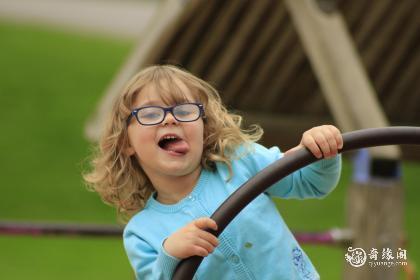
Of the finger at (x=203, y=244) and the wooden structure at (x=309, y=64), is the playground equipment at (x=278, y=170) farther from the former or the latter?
the wooden structure at (x=309, y=64)

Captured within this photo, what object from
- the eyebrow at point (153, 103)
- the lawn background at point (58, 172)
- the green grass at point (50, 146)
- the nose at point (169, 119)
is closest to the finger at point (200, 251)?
the nose at point (169, 119)

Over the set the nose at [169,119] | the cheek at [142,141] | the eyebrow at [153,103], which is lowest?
the cheek at [142,141]

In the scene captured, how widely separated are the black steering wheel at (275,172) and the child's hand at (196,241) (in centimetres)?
1

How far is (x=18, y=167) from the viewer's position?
31.4 feet

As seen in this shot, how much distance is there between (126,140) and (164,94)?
0.19 meters

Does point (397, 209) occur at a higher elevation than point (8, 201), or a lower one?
higher

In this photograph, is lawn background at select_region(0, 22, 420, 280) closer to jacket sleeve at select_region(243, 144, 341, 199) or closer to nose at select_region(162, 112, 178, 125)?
jacket sleeve at select_region(243, 144, 341, 199)

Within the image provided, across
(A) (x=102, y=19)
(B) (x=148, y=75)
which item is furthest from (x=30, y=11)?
(B) (x=148, y=75)

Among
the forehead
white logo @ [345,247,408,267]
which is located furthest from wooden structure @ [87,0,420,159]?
the forehead

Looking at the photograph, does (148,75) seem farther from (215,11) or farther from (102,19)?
(102,19)

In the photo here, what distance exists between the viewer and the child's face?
6.75 ft

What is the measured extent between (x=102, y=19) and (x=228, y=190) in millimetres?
15722

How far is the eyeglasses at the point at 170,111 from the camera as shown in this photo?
206cm

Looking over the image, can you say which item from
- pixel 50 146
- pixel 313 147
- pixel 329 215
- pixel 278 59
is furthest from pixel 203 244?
pixel 50 146
